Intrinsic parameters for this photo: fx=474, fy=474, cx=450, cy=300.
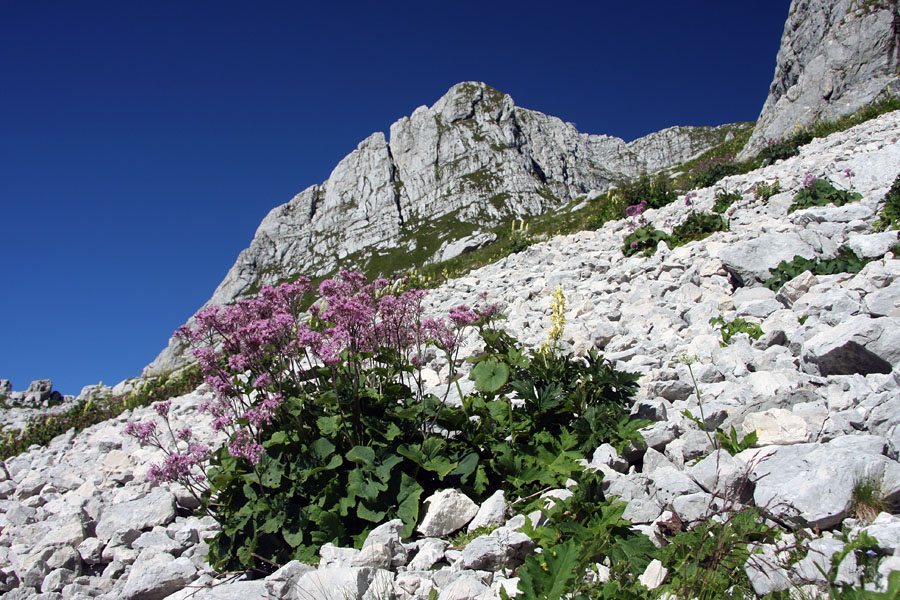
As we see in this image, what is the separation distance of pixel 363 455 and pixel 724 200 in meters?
12.9

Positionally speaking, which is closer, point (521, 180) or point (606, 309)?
point (606, 309)

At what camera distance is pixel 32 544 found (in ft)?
19.6

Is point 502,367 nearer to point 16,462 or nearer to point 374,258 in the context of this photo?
point 16,462

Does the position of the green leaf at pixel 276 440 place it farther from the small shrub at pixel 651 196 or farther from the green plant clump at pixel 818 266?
the small shrub at pixel 651 196

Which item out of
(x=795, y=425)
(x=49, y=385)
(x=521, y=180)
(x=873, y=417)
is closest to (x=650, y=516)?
(x=795, y=425)

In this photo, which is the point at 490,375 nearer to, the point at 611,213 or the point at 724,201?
the point at 724,201

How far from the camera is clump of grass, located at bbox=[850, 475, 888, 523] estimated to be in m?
3.13

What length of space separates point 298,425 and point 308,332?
94cm

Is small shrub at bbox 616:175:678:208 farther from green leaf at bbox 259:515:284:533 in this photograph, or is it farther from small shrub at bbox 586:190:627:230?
green leaf at bbox 259:515:284:533

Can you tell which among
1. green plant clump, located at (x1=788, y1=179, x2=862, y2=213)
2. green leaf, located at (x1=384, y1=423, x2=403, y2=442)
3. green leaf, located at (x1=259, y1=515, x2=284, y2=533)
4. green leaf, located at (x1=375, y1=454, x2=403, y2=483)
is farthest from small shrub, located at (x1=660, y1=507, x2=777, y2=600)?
green plant clump, located at (x1=788, y1=179, x2=862, y2=213)

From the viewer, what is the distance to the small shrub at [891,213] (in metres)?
8.28

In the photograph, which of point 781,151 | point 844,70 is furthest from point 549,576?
point 844,70

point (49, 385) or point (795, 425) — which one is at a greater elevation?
point (49, 385)

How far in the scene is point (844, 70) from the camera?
82.1ft
